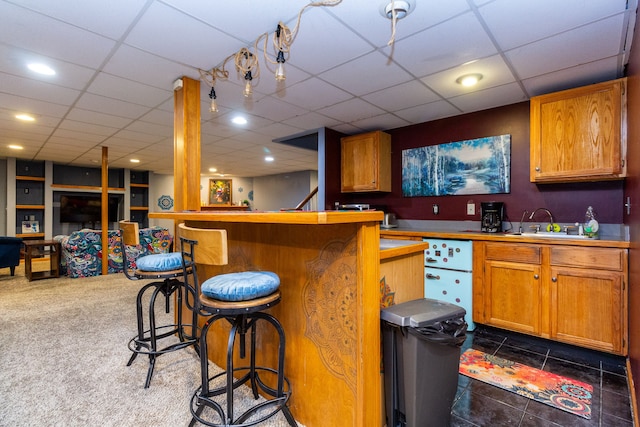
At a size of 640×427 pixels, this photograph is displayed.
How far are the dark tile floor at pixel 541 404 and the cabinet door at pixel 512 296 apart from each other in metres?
0.18

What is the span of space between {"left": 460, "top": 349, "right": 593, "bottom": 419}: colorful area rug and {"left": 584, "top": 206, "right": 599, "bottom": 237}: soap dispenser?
1371 mm

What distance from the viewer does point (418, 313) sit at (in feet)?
4.78

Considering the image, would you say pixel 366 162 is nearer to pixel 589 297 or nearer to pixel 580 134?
pixel 580 134

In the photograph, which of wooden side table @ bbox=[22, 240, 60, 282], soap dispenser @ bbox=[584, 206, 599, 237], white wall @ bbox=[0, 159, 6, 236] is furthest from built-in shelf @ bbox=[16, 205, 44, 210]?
soap dispenser @ bbox=[584, 206, 599, 237]

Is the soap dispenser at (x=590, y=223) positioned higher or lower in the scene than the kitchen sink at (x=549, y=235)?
higher

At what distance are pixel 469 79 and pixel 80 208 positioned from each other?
959 centimetres

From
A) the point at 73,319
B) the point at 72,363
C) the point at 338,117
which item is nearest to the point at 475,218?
the point at 338,117

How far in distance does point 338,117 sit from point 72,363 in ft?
11.6

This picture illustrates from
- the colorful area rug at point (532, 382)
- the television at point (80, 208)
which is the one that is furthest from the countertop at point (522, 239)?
the television at point (80, 208)

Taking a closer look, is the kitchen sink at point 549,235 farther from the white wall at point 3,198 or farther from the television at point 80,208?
the white wall at point 3,198

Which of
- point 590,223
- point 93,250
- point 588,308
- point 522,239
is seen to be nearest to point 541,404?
point 588,308

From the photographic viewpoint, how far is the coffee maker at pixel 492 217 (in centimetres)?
327

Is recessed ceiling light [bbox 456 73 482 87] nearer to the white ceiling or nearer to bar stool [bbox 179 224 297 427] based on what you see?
the white ceiling

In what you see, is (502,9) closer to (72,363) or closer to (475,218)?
(475,218)
